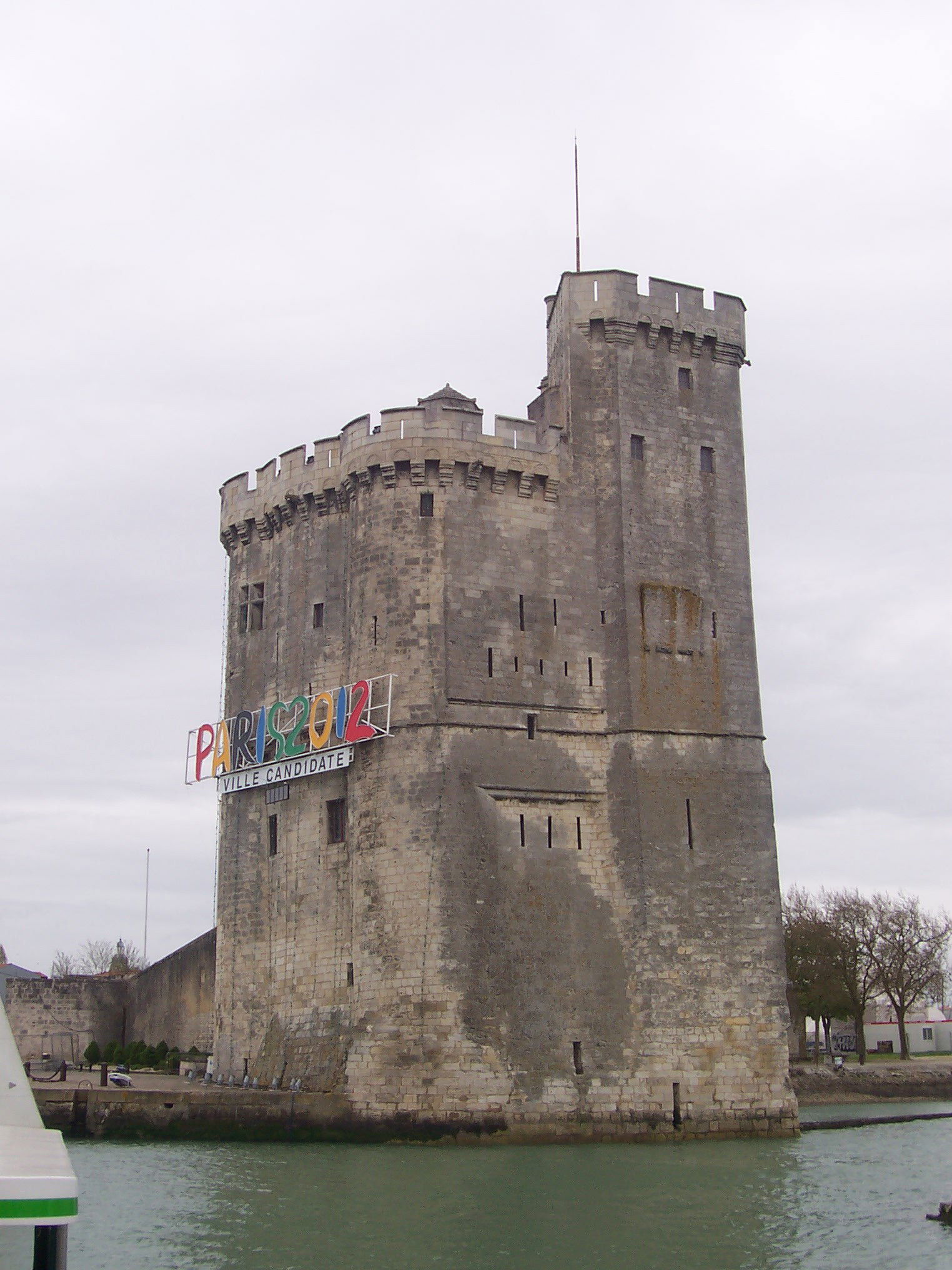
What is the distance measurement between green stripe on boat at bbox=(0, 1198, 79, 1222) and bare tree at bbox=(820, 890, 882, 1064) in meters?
51.7

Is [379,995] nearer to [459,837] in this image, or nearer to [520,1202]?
[459,837]

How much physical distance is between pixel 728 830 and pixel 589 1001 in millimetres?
4749

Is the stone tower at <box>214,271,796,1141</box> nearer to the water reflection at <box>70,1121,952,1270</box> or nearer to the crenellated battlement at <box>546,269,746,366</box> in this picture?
the crenellated battlement at <box>546,269,746,366</box>

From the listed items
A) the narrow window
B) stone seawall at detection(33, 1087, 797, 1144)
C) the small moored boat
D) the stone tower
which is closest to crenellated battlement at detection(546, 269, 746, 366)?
the stone tower

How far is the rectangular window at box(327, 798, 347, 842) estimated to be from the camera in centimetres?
3162

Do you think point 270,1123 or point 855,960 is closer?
point 270,1123

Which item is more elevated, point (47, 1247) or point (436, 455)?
point (436, 455)

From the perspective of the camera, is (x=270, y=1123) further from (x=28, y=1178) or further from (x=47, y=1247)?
(x=28, y=1178)

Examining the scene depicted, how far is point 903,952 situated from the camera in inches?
2301

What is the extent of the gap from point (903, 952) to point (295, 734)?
35049 millimetres

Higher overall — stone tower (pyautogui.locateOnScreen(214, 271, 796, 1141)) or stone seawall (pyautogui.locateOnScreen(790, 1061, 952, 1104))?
stone tower (pyautogui.locateOnScreen(214, 271, 796, 1141))

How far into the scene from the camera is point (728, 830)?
30906 mm

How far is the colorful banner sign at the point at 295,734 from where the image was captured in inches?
1198

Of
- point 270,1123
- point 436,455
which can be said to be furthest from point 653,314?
point 270,1123
